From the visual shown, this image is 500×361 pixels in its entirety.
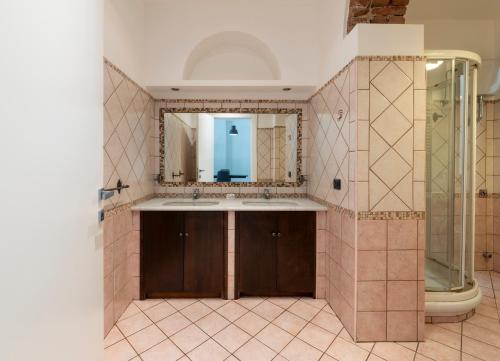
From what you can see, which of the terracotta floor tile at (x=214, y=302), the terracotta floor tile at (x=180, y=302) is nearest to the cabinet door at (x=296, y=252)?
the terracotta floor tile at (x=214, y=302)

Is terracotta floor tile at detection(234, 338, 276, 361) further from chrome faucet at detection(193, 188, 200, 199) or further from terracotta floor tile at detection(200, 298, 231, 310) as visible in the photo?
chrome faucet at detection(193, 188, 200, 199)

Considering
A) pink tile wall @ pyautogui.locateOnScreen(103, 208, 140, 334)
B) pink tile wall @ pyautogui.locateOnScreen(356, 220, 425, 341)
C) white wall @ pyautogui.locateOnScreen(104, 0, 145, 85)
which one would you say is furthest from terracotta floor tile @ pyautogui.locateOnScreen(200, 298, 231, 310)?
white wall @ pyautogui.locateOnScreen(104, 0, 145, 85)

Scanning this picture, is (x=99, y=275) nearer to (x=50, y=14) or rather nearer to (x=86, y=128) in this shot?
(x=86, y=128)

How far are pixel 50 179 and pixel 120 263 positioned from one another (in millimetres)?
1353

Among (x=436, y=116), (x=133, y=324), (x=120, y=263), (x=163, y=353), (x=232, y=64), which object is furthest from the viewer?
(x=232, y=64)

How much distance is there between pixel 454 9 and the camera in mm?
2396

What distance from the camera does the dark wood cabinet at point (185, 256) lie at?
218cm

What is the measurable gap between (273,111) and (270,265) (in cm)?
154

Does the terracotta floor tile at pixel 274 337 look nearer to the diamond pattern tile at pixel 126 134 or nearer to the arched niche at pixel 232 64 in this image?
the diamond pattern tile at pixel 126 134

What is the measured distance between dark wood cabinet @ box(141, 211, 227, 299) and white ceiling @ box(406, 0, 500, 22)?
2602mm

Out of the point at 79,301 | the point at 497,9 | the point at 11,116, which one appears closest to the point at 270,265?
the point at 79,301

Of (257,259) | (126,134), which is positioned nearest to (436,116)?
(257,259)

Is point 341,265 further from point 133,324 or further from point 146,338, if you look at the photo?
point 133,324

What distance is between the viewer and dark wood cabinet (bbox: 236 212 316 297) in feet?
7.18
